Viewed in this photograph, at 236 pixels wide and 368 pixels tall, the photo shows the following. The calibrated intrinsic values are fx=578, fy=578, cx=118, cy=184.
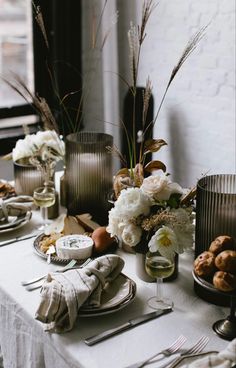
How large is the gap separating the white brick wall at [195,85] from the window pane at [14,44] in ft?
2.30

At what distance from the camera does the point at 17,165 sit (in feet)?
6.85

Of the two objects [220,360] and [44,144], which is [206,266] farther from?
[44,144]

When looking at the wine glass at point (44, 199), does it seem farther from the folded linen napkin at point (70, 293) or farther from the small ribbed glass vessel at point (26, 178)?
the folded linen napkin at point (70, 293)

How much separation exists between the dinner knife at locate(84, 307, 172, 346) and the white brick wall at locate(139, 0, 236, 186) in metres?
1.60

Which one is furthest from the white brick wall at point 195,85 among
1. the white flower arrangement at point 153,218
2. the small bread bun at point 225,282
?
the small bread bun at point 225,282

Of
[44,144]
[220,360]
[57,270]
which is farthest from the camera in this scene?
[44,144]

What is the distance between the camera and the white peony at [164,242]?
1.38m

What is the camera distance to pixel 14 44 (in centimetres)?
334

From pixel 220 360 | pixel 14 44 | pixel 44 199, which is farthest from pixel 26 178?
pixel 14 44

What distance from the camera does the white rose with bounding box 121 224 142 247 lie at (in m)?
1.44

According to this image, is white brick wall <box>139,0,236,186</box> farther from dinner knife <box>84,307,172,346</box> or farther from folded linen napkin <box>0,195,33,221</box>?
dinner knife <box>84,307,172,346</box>

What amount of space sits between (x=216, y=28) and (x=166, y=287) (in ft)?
5.50

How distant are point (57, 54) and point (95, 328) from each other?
7.94 feet

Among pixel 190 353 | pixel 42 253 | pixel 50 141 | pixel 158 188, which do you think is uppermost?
pixel 50 141
